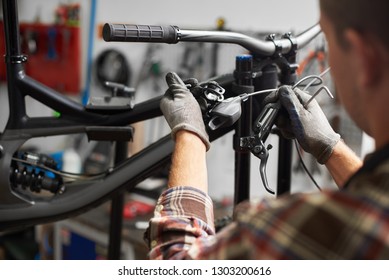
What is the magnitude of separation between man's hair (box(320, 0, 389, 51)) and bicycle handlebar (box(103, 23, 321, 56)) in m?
0.43

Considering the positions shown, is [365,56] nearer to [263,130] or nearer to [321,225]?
[321,225]

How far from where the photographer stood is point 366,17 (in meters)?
0.64

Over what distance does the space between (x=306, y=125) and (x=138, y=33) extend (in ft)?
1.36

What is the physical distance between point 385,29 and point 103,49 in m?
2.55

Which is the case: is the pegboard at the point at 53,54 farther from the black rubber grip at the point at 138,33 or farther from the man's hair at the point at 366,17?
the man's hair at the point at 366,17

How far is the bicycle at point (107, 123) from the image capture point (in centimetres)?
107

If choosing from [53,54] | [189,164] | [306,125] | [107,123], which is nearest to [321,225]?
[189,164]

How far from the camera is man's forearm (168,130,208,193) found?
2.96 feet

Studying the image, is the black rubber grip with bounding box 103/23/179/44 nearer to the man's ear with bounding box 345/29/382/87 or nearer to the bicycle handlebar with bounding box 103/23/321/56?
the bicycle handlebar with bounding box 103/23/321/56

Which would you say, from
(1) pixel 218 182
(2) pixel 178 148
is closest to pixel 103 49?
(1) pixel 218 182

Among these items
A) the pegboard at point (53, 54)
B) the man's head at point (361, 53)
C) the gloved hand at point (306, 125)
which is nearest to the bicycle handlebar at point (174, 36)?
the gloved hand at point (306, 125)

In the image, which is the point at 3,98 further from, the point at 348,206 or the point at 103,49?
the point at 348,206
